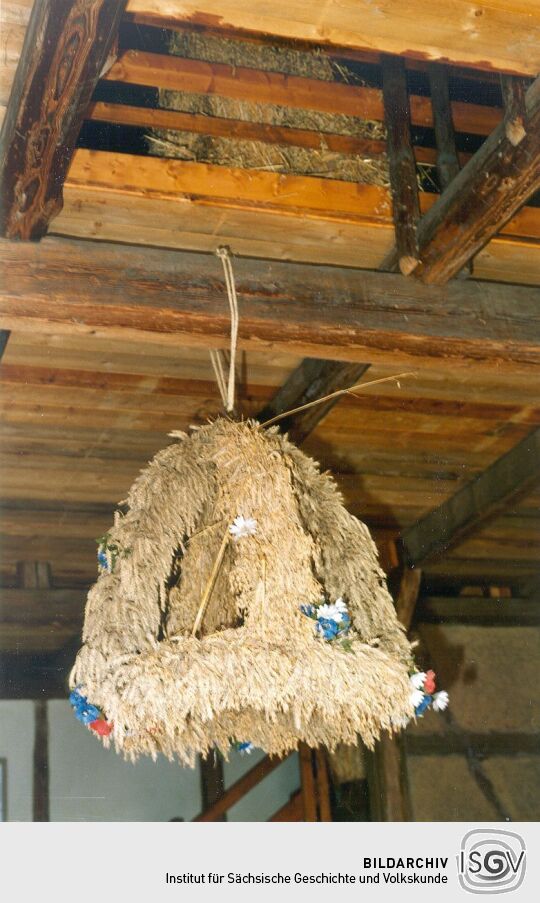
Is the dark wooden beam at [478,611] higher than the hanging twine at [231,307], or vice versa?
the hanging twine at [231,307]

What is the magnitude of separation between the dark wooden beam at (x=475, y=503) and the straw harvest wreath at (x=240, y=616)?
160 centimetres

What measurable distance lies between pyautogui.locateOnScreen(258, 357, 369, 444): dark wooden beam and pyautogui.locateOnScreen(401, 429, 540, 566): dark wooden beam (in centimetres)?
93

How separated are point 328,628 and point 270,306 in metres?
0.81

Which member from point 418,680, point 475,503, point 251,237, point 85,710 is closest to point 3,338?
point 251,237

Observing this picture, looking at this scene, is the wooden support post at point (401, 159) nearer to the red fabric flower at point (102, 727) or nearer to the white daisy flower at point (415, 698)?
the white daisy flower at point (415, 698)

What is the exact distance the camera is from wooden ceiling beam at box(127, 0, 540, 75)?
6.18 feet

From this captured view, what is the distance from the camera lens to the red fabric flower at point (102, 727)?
198 centimetres

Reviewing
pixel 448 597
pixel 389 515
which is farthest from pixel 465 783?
pixel 389 515

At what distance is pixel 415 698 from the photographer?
6.79 ft

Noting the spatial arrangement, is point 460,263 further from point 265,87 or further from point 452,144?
point 265,87

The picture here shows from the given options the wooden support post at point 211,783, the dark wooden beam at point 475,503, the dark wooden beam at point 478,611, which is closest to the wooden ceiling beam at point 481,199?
the dark wooden beam at point 475,503

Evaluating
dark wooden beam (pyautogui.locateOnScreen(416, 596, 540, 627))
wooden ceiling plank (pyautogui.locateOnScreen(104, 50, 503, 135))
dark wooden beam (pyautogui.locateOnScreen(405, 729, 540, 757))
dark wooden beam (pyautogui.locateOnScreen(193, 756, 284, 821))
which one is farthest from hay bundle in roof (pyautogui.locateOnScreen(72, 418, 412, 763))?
dark wooden beam (pyautogui.locateOnScreen(193, 756, 284, 821))
